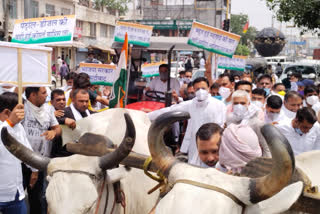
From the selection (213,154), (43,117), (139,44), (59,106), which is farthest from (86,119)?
(139,44)

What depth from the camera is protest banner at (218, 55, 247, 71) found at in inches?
481

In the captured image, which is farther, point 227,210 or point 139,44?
point 139,44

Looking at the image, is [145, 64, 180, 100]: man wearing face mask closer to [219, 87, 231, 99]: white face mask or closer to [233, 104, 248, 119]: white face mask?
[219, 87, 231, 99]: white face mask

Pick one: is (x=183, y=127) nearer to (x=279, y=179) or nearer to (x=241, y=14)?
(x=279, y=179)

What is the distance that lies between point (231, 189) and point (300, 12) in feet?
43.1

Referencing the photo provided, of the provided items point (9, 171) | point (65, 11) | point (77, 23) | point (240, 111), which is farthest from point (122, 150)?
point (77, 23)

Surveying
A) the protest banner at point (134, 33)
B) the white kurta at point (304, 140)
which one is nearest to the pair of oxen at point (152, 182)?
the white kurta at point (304, 140)

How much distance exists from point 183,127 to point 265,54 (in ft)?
83.7

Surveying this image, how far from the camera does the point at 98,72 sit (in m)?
9.15

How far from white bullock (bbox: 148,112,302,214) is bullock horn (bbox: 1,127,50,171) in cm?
129

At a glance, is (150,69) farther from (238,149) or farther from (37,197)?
(238,149)

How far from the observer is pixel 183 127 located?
6.88 m

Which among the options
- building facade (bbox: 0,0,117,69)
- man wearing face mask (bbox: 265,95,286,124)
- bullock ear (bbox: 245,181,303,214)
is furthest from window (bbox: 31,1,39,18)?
bullock ear (bbox: 245,181,303,214)

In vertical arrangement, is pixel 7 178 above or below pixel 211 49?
below
